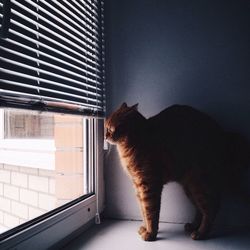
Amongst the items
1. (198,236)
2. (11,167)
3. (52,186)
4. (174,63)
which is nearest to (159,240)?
(198,236)

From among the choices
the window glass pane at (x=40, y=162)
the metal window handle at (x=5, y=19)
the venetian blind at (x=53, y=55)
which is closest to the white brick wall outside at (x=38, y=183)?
the window glass pane at (x=40, y=162)

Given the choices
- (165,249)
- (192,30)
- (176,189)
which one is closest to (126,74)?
(192,30)

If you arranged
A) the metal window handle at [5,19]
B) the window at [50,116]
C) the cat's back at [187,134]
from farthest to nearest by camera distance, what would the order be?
the cat's back at [187,134] → the window at [50,116] → the metal window handle at [5,19]

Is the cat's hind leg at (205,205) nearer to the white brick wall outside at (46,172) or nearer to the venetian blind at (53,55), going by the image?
the venetian blind at (53,55)

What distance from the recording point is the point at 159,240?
1233 mm

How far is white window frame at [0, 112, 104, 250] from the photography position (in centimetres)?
92

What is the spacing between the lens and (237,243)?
1.20m

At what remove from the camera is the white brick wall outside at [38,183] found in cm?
166

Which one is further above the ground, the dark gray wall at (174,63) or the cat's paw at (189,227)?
the dark gray wall at (174,63)

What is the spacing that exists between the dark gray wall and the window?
83mm

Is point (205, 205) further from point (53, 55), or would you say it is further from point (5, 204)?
point (5, 204)

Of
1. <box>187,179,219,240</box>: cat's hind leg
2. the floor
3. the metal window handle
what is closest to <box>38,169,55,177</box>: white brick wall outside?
the floor

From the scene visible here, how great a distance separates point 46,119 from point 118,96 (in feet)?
1.31

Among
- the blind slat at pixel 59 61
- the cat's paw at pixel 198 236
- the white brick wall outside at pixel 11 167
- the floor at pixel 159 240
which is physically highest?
the blind slat at pixel 59 61
